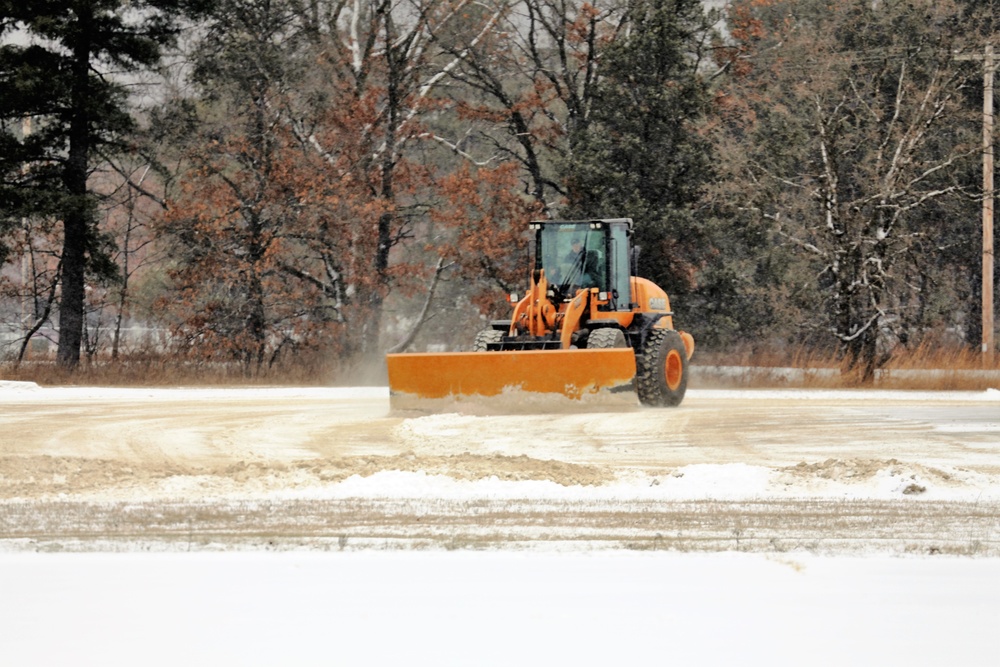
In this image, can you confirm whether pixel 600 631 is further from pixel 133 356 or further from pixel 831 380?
pixel 133 356

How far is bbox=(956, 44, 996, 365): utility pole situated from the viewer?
102 feet

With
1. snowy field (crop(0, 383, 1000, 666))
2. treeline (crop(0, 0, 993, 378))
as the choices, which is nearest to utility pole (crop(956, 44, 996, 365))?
treeline (crop(0, 0, 993, 378))

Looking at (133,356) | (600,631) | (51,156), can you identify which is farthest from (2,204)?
(600,631)

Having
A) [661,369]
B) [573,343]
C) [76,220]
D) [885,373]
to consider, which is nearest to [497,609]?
[573,343]

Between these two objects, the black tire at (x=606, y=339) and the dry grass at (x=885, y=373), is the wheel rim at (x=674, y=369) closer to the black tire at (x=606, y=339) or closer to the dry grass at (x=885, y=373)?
the black tire at (x=606, y=339)

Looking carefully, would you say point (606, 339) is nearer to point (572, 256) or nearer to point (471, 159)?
point (572, 256)

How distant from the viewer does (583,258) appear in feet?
68.4

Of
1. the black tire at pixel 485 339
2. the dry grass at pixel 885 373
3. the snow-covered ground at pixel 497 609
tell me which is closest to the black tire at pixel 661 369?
the black tire at pixel 485 339

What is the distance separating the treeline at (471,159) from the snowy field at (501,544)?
13869 mm

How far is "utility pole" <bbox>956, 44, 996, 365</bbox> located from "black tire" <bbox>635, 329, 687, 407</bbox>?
11691mm

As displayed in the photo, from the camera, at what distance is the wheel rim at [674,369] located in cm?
2099

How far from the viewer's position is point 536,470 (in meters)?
12.4

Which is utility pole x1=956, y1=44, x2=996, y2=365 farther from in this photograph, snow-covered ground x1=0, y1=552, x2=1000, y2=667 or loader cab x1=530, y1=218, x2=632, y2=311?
snow-covered ground x1=0, y1=552, x2=1000, y2=667

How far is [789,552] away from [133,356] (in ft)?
80.8
